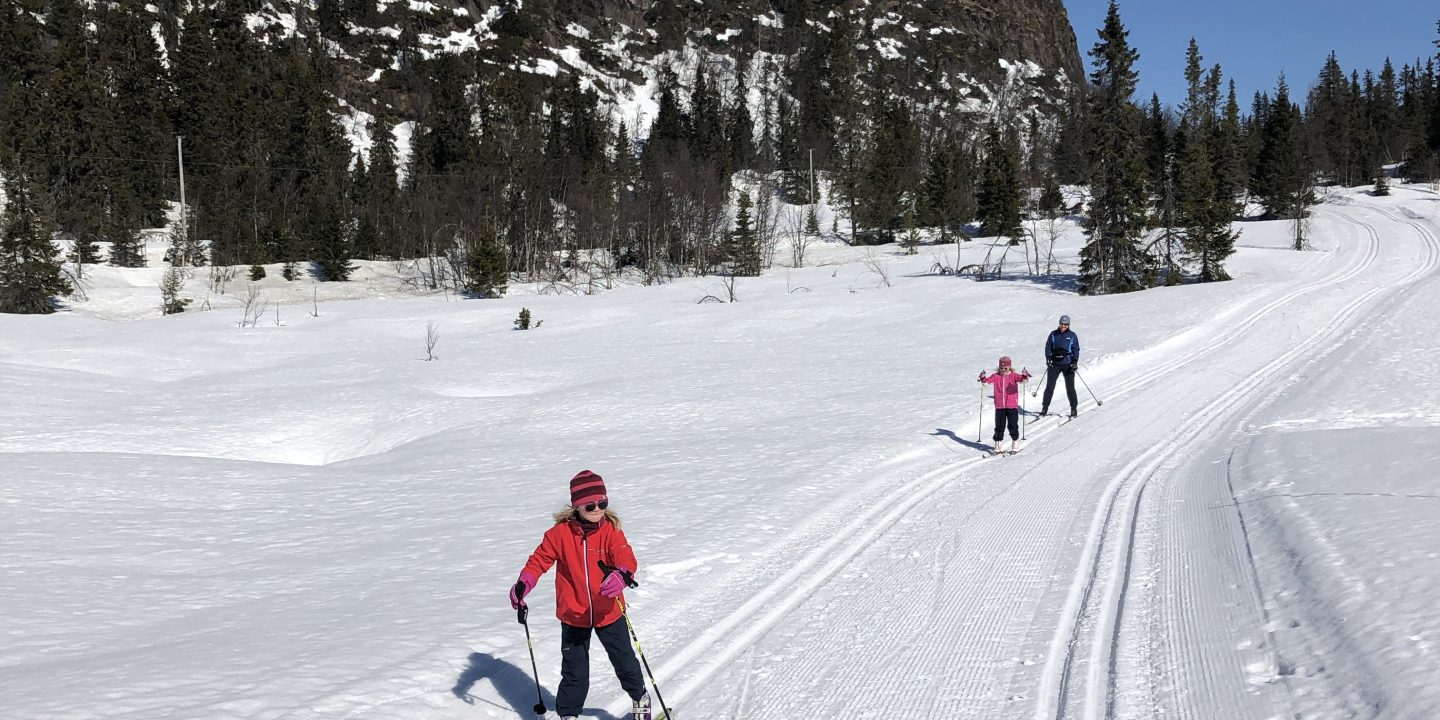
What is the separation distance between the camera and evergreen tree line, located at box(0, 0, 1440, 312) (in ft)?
144

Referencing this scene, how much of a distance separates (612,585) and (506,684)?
5.46ft

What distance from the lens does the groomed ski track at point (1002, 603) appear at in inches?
192

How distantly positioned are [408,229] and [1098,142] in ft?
174

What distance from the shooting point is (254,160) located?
75.6 meters

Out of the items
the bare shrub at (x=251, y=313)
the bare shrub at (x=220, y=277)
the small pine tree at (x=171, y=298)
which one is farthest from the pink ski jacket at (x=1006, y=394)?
the bare shrub at (x=220, y=277)

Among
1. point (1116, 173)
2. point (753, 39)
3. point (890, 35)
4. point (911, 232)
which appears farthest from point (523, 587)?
point (890, 35)

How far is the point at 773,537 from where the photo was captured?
8570 mm

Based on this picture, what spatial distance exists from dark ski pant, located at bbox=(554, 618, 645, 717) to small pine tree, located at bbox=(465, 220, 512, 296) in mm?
49808

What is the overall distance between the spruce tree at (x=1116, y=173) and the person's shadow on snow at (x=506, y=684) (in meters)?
39.0

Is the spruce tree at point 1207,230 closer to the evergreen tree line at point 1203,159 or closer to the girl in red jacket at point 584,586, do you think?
the evergreen tree line at point 1203,159

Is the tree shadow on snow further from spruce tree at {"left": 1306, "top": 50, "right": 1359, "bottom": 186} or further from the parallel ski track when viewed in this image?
spruce tree at {"left": 1306, "top": 50, "right": 1359, "bottom": 186}

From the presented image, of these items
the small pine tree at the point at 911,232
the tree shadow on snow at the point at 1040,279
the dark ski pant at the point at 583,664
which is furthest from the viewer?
the small pine tree at the point at 911,232

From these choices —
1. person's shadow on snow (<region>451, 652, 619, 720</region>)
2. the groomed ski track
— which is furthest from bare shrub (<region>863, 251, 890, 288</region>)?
person's shadow on snow (<region>451, 652, 619, 720</region>)

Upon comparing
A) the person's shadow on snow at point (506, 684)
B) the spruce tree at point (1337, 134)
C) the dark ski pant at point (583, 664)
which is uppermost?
the spruce tree at point (1337, 134)
